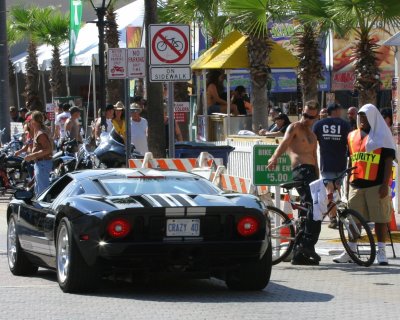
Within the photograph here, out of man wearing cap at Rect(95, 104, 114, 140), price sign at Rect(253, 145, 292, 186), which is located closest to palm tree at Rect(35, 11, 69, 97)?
man wearing cap at Rect(95, 104, 114, 140)

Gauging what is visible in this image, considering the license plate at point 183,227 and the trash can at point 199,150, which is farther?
the trash can at point 199,150

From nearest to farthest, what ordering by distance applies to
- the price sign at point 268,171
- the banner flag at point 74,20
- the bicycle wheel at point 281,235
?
the bicycle wheel at point 281,235
the price sign at point 268,171
the banner flag at point 74,20

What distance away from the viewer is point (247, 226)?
10.6 meters

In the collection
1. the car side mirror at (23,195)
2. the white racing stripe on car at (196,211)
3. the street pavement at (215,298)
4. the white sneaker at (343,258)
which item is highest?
the white racing stripe on car at (196,211)

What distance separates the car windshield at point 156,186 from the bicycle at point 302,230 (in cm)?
208

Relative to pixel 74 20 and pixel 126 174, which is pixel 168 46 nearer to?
pixel 126 174

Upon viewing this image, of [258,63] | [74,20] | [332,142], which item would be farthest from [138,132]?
[74,20]

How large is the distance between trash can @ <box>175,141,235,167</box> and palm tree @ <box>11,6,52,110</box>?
2841 cm

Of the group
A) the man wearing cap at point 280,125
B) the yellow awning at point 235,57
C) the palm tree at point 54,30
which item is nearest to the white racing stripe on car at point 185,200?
the man wearing cap at point 280,125

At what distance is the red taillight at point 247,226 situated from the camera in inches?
416

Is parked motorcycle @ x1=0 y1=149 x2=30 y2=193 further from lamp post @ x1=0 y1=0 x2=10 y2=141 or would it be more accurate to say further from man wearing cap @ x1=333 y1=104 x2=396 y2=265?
man wearing cap @ x1=333 y1=104 x2=396 y2=265

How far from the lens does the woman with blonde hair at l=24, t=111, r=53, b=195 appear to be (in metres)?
18.8

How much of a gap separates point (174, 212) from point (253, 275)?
43.7 inches

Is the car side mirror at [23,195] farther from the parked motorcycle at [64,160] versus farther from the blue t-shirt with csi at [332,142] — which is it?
the parked motorcycle at [64,160]
